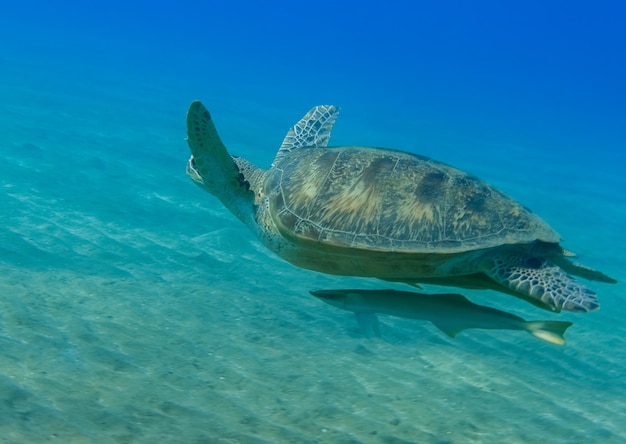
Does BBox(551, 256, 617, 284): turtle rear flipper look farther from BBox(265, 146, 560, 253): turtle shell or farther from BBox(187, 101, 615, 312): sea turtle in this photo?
BBox(265, 146, 560, 253): turtle shell

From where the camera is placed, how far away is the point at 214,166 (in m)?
4.49

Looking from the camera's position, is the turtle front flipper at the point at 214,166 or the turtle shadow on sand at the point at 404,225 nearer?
the turtle shadow on sand at the point at 404,225

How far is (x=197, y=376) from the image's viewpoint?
389cm

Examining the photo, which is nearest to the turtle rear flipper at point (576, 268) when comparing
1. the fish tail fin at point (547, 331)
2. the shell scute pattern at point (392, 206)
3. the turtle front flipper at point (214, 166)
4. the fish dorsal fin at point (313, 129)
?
the shell scute pattern at point (392, 206)

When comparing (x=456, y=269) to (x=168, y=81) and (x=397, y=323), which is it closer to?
(x=397, y=323)

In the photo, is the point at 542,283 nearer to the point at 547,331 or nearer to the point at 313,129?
the point at 547,331

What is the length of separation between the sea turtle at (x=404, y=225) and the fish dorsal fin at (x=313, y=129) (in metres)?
1.57

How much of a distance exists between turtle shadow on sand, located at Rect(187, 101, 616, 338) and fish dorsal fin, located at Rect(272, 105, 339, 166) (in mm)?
1598

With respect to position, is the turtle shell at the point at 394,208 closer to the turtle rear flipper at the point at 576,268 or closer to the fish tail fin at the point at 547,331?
the turtle rear flipper at the point at 576,268

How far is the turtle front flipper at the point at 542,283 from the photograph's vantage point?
10.9 feet

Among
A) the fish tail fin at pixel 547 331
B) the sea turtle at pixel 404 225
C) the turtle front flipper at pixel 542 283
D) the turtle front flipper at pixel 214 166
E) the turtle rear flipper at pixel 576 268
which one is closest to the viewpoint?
the turtle front flipper at pixel 542 283

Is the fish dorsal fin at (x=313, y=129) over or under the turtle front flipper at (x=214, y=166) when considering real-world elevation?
over

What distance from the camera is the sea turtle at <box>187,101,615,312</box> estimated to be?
3658 millimetres

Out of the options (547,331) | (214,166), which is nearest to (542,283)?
(547,331)
